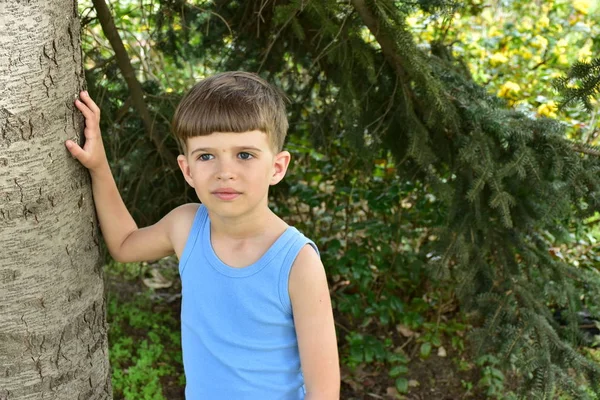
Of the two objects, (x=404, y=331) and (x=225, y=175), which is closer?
(x=225, y=175)

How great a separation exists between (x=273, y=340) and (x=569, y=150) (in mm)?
1601

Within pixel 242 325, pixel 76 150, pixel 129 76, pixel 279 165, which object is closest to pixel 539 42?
pixel 129 76

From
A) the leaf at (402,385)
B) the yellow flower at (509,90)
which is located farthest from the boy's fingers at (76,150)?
the yellow flower at (509,90)

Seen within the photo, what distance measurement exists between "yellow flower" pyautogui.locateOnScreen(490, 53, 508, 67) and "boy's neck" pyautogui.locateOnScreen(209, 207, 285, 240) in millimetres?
3207

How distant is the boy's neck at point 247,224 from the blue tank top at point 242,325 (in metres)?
0.06

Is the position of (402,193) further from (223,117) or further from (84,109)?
(84,109)

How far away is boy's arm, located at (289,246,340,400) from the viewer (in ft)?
5.26

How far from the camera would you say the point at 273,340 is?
168 cm

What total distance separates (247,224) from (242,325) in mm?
262

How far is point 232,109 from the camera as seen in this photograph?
63.4 inches

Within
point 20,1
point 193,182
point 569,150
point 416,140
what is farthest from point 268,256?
point 569,150

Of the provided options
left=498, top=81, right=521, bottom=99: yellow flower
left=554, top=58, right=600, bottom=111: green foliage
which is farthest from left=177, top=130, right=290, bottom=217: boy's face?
left=498, top=81, right=521, bottom=99: yellow flower

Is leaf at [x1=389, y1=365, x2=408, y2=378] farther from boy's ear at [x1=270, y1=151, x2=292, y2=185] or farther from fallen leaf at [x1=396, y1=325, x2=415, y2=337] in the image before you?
boy's ear at [x1=270, y1=151, x2=292, y2=185]

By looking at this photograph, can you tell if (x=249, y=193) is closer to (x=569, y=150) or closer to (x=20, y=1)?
(x=20, y=1)
